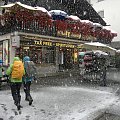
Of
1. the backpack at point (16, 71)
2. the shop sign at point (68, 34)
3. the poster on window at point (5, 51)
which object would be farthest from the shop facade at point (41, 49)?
the backpack at point (16, 71)

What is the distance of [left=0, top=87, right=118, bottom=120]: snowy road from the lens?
9.98m

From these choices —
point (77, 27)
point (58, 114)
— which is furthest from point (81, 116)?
point (77, 27)

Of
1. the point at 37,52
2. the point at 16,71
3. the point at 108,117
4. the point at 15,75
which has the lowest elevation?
the point at 108,117

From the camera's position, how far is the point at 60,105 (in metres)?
11.7

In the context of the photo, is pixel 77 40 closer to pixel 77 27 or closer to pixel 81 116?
pixel 77 27

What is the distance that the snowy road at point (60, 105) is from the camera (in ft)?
32.8

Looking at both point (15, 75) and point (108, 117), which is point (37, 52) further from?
point (108, 117)

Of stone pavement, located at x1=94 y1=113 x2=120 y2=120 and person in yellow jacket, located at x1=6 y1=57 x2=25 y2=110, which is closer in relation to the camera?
stone pavement, located at x1=94 y1=113 x2=120 y2=120

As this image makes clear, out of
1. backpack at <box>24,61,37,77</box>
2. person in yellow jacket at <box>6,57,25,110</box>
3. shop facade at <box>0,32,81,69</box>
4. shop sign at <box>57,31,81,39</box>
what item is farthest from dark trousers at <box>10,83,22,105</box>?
shop sign at <box>57,31,81,39</box>

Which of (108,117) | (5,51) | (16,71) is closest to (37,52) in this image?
(5,51)

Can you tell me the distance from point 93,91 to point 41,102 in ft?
14.1

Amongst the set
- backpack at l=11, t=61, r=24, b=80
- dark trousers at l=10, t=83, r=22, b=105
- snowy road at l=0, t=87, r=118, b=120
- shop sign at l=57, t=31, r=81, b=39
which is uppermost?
shop sign at l=57, t=31, r=81, b=39

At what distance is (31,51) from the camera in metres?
23.6

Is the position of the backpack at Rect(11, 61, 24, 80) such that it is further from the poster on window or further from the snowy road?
the poster on window
